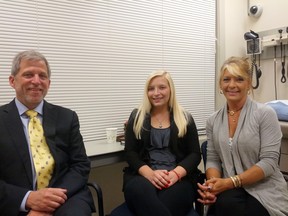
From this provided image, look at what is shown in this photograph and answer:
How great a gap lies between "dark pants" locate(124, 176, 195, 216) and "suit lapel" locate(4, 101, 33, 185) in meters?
0.59

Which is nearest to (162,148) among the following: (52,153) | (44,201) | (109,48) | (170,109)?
(170,109)

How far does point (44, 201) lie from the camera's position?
1.40 m

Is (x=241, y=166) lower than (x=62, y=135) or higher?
lower

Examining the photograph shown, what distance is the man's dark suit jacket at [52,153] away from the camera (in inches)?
55.9

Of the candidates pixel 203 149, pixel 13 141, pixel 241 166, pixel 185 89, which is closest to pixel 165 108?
pixel 203 149

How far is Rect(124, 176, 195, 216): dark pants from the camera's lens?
1581mm

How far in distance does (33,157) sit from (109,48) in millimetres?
1207

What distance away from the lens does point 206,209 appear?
176 cm

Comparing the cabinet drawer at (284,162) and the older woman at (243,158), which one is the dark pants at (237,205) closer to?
the older woman at (243,158)

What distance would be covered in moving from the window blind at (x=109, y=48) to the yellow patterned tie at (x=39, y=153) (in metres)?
0.56

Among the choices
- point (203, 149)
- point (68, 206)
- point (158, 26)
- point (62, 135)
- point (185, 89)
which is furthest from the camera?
point (185, 89)

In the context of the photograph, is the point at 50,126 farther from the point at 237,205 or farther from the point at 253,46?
the point at 253,46

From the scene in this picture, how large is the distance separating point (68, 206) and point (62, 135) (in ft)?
1.32

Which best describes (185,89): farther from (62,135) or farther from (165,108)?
(62,135)
